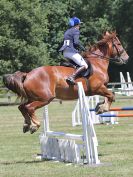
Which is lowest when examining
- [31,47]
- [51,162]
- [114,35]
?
[51,162]

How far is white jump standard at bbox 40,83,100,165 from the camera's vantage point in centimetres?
1063

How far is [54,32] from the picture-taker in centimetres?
5841

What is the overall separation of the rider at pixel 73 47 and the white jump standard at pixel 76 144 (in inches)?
46.3

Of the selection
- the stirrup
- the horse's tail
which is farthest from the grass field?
the stirrup

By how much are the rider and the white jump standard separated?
118cm

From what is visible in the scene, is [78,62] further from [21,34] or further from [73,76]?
[21,34]

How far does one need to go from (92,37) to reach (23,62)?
18.3 metres

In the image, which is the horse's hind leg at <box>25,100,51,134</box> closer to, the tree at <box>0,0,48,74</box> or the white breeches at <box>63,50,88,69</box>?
the white breeches at <box>63,50,88,69</box>

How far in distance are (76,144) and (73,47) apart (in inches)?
109

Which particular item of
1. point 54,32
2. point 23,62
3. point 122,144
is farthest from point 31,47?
point 122,144

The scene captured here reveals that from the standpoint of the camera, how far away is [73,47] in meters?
13.0

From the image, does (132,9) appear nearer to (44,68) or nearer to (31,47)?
(31,47)

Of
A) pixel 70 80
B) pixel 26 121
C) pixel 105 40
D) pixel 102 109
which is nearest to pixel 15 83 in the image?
pixel 26 121

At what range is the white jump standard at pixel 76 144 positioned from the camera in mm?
10633
